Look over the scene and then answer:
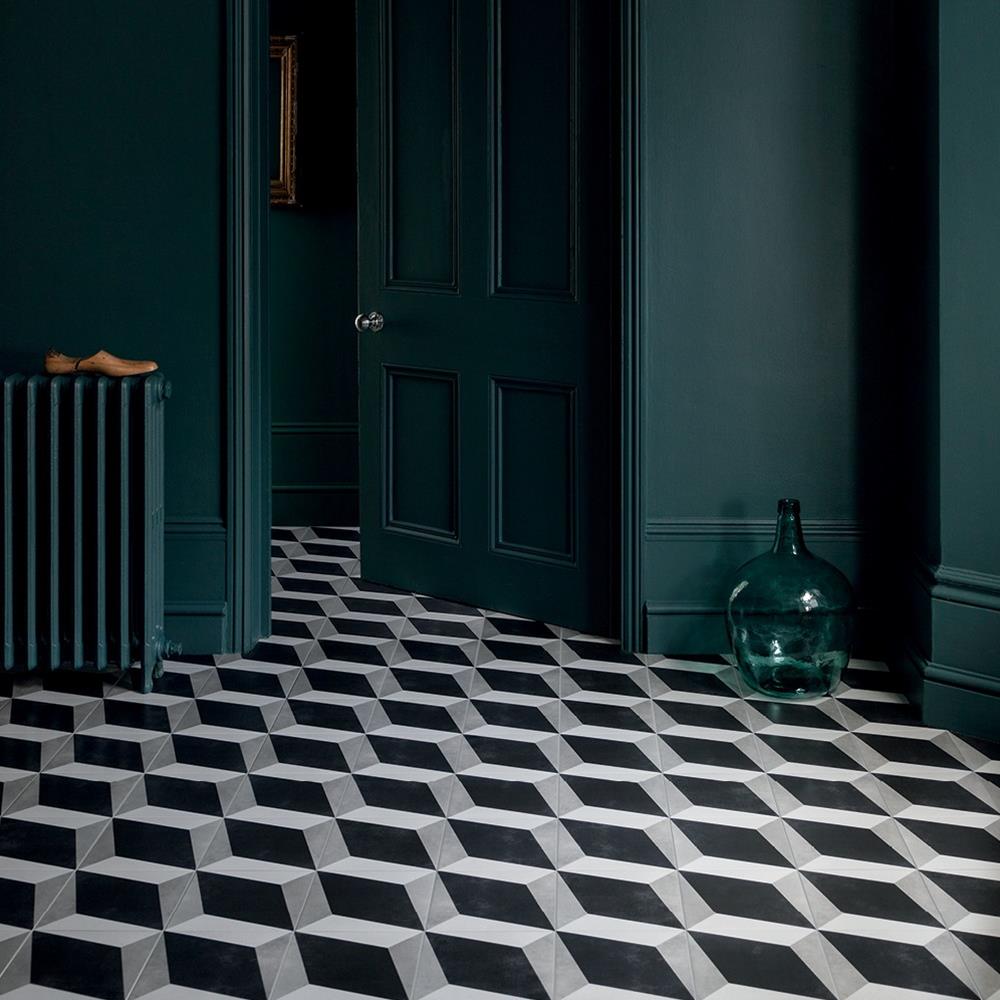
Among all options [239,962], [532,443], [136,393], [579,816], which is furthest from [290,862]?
[532,443]

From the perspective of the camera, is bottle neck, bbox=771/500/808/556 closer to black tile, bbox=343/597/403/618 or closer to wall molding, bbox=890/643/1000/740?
wall molding, bbox=890/643/1000/740

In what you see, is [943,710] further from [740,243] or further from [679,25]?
[679,25]

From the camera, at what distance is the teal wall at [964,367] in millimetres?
4016

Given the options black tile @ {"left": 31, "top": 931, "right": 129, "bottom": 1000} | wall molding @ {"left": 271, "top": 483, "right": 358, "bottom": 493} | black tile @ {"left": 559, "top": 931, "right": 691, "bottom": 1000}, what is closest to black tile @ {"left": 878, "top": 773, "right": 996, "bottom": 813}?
black tile @ {"left": 559, "top": 931, "right": 691, "bottom": 1000}

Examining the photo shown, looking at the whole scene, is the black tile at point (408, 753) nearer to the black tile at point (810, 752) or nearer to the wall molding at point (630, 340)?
the black tile at point (810, 752)

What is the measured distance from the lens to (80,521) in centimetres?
436

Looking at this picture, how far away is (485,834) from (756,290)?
82.2 inches

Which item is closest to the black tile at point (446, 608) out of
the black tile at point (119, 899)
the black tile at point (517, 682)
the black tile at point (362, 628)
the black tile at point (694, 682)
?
the black tile at point (362, 628)

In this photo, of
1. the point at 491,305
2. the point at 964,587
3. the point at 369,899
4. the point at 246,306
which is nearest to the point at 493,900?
the point at 369,899

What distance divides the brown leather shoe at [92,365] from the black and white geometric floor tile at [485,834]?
0.92 metres

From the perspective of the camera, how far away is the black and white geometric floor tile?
283 centimetres

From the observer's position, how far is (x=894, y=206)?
4.69 m

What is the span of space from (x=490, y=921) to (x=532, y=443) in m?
2.39

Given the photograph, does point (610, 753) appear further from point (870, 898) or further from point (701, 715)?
point (870, 898)
